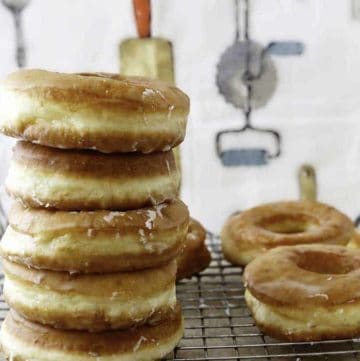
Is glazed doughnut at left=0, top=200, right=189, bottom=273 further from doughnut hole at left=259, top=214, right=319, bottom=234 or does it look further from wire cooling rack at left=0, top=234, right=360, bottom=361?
doughnut hole at left=259, top=214, right=319, bottom=234

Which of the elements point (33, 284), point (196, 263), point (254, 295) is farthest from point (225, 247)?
point (33, 284)

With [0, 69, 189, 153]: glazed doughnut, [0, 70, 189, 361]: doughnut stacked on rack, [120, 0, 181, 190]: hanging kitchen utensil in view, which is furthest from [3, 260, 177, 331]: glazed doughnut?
[120, 0, 181, 190]: hanging kitchen utensil

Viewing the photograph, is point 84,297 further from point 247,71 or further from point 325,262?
point 247,71

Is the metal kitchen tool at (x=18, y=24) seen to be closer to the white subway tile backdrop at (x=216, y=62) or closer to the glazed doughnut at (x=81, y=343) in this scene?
the white subway tile backdrop at (x=216, y=62)

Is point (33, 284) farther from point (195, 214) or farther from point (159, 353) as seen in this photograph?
point (195, 214)

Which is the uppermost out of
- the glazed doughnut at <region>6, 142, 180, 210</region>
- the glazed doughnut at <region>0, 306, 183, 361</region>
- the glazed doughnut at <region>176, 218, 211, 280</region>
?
the glazed doughnut at <region>6, 142, 180, 210</region>

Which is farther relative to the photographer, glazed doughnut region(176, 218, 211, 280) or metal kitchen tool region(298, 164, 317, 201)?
metal kitchen tool region(298, 164, 317, 201)

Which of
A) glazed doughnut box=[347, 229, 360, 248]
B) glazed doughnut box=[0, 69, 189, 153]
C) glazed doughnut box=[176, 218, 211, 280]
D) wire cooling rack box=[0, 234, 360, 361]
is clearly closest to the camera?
glazed doughnut box=[0, 69, 189, 153]
